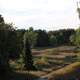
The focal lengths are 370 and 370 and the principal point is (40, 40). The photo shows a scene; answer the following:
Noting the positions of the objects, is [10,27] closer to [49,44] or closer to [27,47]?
[27,47]

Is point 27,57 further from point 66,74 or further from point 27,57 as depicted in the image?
point 66,74

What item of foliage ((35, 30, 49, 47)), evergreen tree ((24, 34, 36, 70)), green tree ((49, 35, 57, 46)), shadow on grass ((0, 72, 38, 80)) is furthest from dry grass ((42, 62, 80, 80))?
green tree ((49, 35, 57, 46))

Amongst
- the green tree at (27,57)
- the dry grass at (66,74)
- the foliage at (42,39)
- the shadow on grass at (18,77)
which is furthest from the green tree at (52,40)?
the shadow on grass at (18,77)

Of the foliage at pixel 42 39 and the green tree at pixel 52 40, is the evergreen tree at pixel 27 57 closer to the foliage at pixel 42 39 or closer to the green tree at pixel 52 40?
the foliage at pixel 42 39

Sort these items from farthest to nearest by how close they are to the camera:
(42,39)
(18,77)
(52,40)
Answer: (52,40)
(42,39)
(18,77)

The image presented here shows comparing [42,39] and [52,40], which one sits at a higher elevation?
[42,39]

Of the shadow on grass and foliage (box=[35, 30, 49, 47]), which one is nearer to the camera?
the shadow on grass

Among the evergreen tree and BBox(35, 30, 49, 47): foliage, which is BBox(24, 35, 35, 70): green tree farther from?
BBox(35, 30, 49, 47): foliage

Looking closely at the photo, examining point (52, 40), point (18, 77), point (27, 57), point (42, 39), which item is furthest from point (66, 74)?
point (52, 40)

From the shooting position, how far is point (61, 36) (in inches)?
5782

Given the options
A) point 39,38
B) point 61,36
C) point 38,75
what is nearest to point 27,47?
point 38,75

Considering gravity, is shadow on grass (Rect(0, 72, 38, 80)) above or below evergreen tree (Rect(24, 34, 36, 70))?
below

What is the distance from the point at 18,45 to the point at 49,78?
Result: 343 inches

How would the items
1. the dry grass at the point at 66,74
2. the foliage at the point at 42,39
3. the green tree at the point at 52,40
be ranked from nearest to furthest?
1. the dry grass at the point at 66,74
2. the foliage at the point at 42,39
3. the green tree at the point at 52,40
